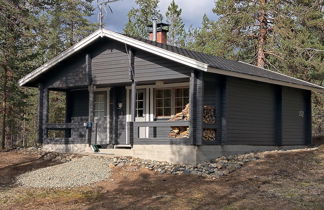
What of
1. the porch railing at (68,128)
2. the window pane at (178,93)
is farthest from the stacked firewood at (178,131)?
the porch railing at (68,128)

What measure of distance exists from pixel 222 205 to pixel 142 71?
7398mm

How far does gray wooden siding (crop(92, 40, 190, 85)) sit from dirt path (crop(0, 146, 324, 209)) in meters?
3.37

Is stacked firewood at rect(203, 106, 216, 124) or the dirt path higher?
stacked firewood at rect(203, 106, 216, 124)

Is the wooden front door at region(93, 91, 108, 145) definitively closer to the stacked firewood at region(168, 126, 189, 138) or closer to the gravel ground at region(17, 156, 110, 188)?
the gravel ground at region(17, 156, 110, 188)

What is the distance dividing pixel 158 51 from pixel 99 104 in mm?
5286

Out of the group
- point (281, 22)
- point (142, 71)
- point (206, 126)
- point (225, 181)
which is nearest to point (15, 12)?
point (142, 71)

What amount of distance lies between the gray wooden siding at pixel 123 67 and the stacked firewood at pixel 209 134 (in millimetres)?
2011

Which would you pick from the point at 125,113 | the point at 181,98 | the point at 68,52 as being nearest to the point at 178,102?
the point at 181,98

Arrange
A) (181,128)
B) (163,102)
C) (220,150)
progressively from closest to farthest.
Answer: (220,150), (181,128), (163,102)

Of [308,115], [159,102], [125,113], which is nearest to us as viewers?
[159,102]

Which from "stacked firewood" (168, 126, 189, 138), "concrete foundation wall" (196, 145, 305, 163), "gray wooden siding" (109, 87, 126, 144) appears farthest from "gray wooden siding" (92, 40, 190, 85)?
"concrete foundation wall" (196, 145, 305, 163)

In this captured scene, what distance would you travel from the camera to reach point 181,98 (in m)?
17.1

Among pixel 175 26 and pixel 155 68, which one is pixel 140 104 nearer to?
pixel 155 68

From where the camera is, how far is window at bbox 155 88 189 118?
17.0 m
